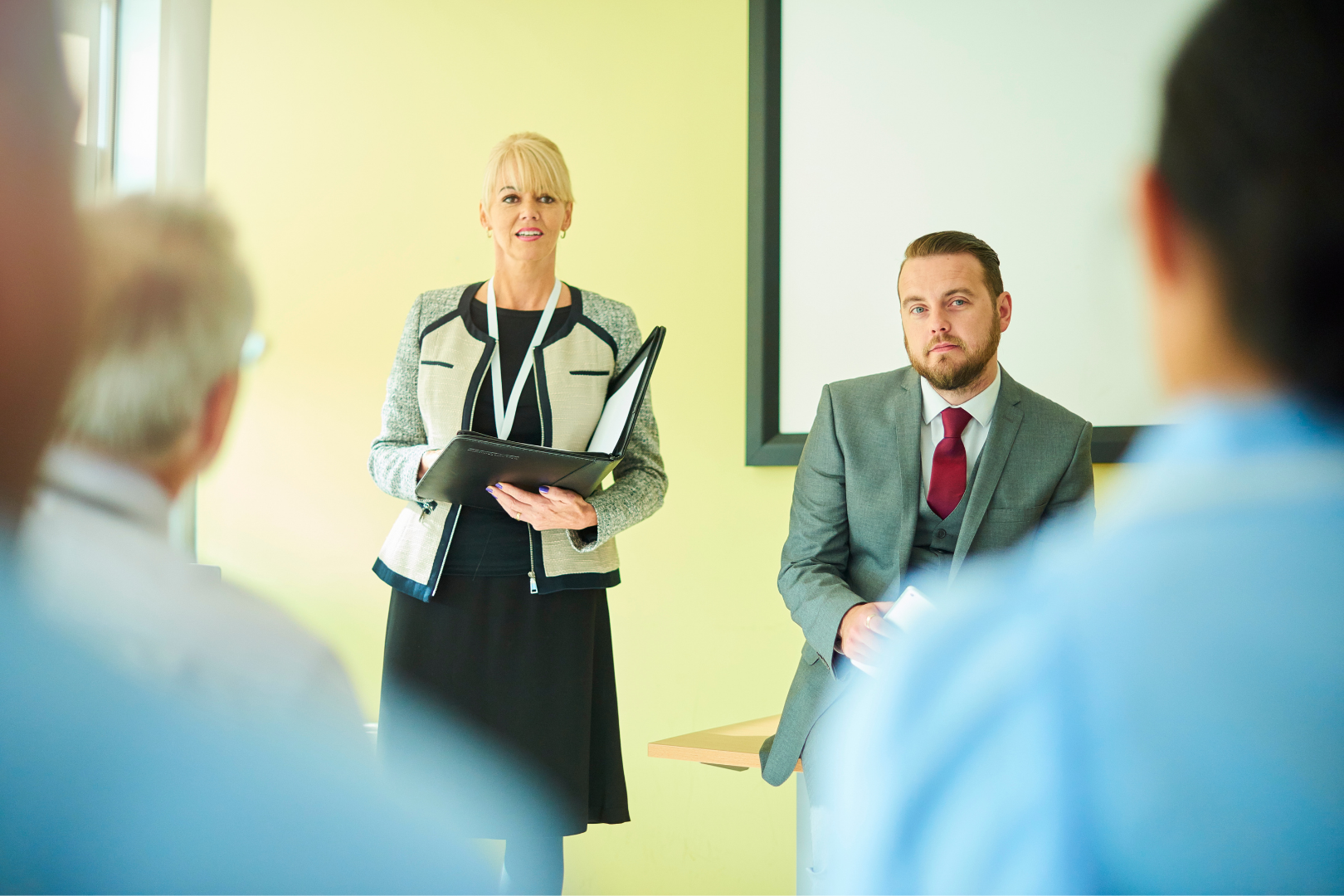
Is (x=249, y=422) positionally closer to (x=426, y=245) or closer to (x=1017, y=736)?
(x=426, y=245)

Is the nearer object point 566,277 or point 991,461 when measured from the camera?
point 991,461

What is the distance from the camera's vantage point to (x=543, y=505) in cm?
195

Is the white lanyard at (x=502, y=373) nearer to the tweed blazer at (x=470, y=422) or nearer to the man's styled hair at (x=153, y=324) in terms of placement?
the tweed blazer at (x=470, y=422)

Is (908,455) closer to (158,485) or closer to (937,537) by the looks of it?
(937,537)

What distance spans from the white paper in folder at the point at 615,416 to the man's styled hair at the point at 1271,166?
62.6 inches

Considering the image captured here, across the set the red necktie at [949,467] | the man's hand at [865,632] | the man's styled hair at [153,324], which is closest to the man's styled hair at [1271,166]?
the man's styled hair at [153,324]

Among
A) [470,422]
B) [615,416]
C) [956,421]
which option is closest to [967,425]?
[956,421]

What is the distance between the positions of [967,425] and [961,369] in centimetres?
12

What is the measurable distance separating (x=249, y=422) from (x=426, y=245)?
3.10 ft

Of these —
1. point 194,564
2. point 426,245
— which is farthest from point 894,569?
point 426,245

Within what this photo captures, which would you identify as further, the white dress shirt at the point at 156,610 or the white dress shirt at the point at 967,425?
the white dress shirt at the point at 967,425

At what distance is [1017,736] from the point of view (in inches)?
14.5

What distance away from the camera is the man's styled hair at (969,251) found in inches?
78.1

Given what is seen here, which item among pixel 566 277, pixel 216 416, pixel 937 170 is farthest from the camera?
pixel 566 277
